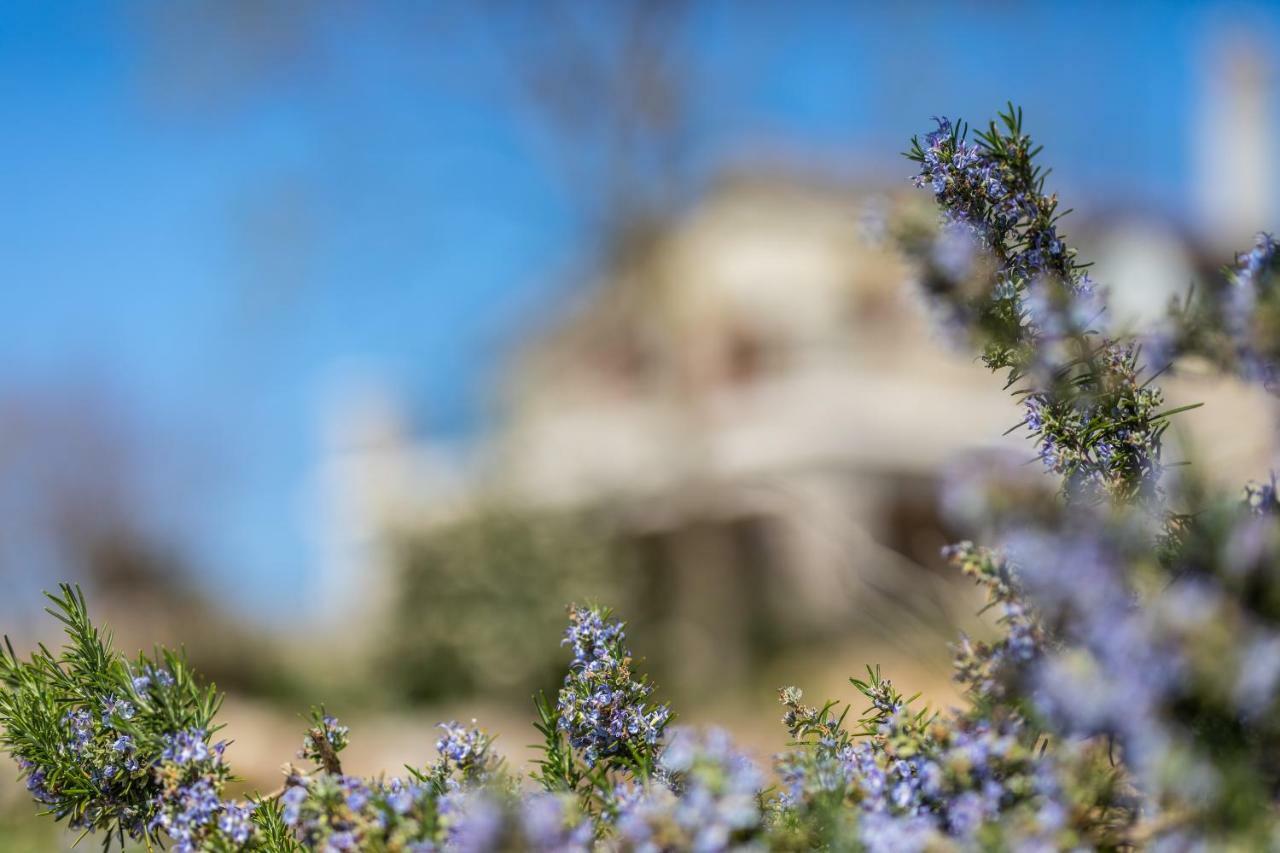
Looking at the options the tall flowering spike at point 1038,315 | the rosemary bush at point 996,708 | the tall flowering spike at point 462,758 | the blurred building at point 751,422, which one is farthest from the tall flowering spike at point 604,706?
the blurred building at point 751,422

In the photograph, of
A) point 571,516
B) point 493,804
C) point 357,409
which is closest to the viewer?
point 493,804

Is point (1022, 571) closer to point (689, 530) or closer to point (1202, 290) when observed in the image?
point (1202, 290)

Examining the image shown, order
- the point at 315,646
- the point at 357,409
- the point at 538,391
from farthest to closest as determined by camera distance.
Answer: the point at 538,391 < the point at 357,409 < the point at 315,646

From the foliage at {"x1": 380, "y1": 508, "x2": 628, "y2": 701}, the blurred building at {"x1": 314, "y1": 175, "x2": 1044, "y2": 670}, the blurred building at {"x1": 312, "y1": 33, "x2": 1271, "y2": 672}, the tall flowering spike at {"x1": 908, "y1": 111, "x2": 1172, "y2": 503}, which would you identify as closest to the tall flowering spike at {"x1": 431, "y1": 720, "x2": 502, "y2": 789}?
the tall flowering spike at {"x1": 908, "y1": 111, "x2": 1172, "y2": 503}

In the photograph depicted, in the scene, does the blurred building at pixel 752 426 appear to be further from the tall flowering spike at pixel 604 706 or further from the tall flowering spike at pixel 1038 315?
the tall flowering spike at pixel 1038 315

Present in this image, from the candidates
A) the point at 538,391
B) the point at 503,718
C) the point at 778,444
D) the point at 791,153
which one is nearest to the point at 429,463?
the point at 538,391

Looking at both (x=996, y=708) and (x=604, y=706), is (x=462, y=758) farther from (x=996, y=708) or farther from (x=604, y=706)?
(x=996, y=708)

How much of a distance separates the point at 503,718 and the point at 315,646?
692 cm

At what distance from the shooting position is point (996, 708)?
1295mm

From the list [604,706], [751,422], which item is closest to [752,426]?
[751,422]

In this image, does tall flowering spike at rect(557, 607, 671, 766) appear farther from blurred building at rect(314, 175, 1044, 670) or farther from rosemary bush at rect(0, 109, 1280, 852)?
blurred building at rect(314, 175, 1044, 670)

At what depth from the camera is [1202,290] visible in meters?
1.48

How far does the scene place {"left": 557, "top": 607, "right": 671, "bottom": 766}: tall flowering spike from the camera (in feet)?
4.95

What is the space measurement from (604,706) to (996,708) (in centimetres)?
50
